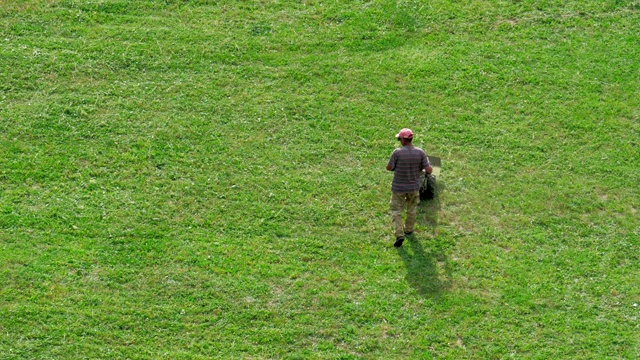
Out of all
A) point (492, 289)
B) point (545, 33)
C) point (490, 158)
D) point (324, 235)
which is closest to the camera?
point (492, 289)

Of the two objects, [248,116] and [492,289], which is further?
[248,116]

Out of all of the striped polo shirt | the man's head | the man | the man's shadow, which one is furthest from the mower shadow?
the man's head

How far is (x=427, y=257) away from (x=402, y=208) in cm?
98

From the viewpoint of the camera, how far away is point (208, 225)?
15.8 meters

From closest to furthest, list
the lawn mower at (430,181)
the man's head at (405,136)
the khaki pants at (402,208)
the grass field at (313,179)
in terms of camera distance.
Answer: the grass field at (313,179) → the man's head at (405,136) → the khaki pants at (402,208) → the lawn mower at (430,181)

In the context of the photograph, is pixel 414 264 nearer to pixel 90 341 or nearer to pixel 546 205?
pixel 546 205

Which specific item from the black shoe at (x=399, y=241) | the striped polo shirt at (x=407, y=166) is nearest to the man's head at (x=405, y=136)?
the striped polo shirt at (x=407, y=166)

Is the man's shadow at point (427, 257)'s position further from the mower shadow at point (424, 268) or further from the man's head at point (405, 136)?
the man's head at point (405, 136)

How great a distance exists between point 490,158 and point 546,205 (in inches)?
63.3

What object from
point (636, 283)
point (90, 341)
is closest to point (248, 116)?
point (90, 341)

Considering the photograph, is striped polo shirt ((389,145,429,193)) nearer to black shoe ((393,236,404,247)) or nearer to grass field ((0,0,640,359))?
black shoe ((393,236,404,247))

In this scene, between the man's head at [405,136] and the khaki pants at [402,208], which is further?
the khaki pants at [402,208]

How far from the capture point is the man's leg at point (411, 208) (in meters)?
15.4

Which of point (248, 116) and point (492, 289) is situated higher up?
point (248, 116)
